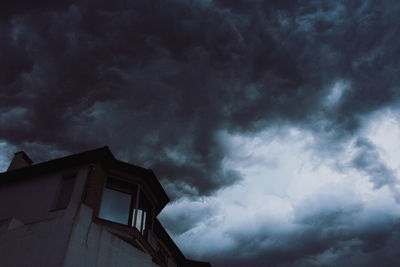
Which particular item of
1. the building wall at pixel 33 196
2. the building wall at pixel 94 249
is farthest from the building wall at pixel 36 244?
the building wall at pixel 33 196

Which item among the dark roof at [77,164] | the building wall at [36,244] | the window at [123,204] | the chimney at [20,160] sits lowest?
the building wall at [36,244]

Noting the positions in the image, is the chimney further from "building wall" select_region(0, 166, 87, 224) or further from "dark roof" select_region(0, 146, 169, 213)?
"building wall" select_region(0, 166, 87, 224)

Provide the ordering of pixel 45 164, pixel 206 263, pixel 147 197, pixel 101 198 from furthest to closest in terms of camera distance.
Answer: pixel 206 263 < pixel 147 197 < pixel 45 164 < pixel 101 198

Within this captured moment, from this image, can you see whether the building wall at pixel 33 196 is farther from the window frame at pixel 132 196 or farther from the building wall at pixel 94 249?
the building wall at pixel 94 249

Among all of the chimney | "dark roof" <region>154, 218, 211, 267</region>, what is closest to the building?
the chimney

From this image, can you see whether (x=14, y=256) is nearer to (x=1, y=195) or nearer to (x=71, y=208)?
(x=71, y=208)

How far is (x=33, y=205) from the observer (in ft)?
58.6

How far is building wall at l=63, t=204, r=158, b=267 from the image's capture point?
42.9ft

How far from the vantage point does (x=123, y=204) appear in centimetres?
1911

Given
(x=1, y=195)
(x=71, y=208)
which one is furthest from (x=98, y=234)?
(x=1, y=195)

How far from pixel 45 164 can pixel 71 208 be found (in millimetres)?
6478

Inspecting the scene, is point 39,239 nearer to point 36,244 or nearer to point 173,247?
point 36,244

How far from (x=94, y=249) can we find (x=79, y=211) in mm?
1866

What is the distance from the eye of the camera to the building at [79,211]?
13172mm
